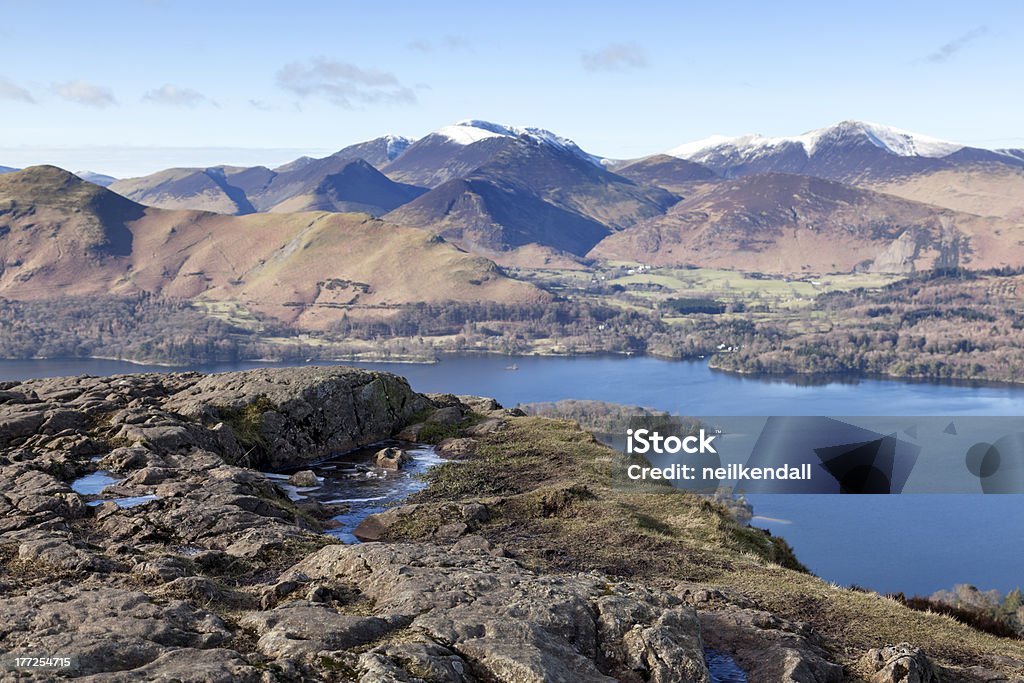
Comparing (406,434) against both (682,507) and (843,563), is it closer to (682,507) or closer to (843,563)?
(682,507)

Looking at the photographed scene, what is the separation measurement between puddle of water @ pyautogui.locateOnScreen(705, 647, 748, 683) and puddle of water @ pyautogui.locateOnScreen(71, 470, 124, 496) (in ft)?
47.1

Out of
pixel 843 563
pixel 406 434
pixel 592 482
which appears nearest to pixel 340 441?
pixel 406 434

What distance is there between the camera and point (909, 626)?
608 inches

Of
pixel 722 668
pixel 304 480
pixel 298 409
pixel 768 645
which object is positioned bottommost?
pixel 304 480

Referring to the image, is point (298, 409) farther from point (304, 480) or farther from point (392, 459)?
point (304, 480)

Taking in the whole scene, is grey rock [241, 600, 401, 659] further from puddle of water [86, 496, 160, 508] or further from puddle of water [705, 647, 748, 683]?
puddle of water [86, 496, 160, 508]

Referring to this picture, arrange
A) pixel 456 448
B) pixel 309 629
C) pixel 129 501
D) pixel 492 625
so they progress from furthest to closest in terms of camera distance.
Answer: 1. pixel 456 448
2. pixel 129 501
3. pixel 492 625
4. pixel 309 629

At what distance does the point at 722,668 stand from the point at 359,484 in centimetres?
1522

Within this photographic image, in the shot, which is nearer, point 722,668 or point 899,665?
point 899,665

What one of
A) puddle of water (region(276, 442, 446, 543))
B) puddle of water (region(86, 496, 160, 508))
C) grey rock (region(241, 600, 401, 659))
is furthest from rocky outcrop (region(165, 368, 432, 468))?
grey rock (region(241, 600, 401, 659))

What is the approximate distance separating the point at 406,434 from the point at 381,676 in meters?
21.9

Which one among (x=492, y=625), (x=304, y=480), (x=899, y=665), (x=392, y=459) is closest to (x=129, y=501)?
(x=304, y=480)

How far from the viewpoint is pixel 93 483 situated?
21484mm

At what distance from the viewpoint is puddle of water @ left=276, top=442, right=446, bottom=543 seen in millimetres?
23156
